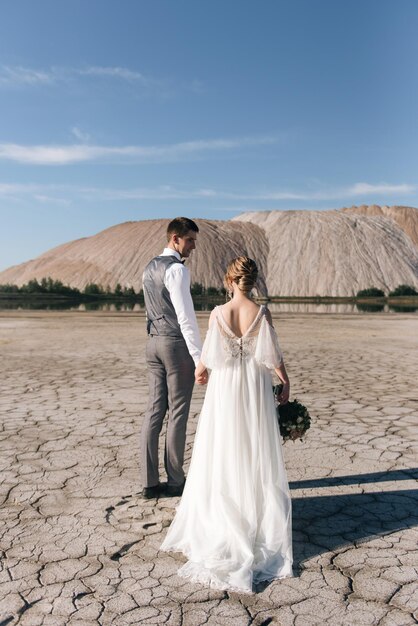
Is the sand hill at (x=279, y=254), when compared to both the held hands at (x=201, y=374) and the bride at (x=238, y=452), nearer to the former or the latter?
the held hands at (x=201, y=374)

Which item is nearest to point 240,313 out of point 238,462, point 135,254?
point 238,462

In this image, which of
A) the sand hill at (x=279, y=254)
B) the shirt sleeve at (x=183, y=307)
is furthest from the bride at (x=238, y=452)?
the sand hill at (x=279, y=254)

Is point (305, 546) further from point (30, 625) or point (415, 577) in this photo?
point (30, 625)

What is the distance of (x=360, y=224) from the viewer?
101m

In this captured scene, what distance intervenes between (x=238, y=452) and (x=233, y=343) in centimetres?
62

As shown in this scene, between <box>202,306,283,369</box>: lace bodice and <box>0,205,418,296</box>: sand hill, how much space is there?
83687 mm

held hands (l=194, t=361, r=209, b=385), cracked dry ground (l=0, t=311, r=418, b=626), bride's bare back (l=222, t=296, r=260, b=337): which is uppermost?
bride's bare back (l=222, t=296, r=260, b=337)

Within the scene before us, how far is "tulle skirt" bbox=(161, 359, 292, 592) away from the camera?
10.4ft

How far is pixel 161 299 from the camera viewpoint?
156 inches

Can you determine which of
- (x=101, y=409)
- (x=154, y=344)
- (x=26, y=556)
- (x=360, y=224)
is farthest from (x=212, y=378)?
(x=360, y=224)

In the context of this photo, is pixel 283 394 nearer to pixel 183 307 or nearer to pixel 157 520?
pixel 183 307

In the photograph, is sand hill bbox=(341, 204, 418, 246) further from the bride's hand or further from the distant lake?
the bride's hand

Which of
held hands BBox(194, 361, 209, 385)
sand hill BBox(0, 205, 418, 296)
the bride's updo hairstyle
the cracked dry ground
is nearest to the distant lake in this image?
the cracked dry ground

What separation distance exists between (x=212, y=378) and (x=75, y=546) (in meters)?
1.28
